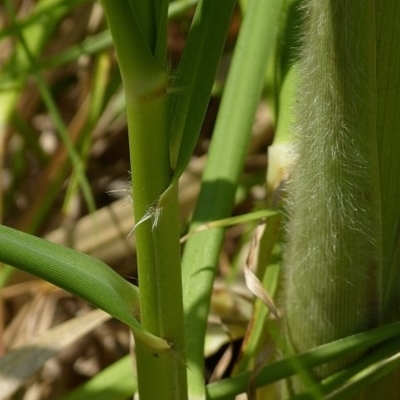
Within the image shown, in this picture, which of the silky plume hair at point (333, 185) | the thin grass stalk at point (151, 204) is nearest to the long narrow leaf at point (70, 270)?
the thin grass stalk at point (151, 204)

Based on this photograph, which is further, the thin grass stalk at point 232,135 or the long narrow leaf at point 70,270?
the thin grass stalk at point 232,135

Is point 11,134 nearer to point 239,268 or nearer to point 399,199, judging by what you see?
point 239,268

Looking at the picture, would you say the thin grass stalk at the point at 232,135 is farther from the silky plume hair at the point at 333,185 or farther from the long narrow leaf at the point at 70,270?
the long narrow leaf at the point at 70,270

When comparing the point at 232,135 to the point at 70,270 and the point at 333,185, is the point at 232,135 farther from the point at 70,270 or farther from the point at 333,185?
the point at 70,270

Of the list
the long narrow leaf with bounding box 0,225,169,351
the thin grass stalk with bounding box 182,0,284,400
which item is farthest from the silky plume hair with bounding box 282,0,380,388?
the long narrow leaf with bounding box 0,225,169,351

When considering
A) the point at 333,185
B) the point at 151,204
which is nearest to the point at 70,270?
the point at 151,204

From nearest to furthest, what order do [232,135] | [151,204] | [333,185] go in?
[151,204] < [333,185] < [232,135]

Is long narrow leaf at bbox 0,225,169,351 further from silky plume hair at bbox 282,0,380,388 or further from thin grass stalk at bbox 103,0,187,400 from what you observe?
silky plume hair at bbox 282,0,380,388
